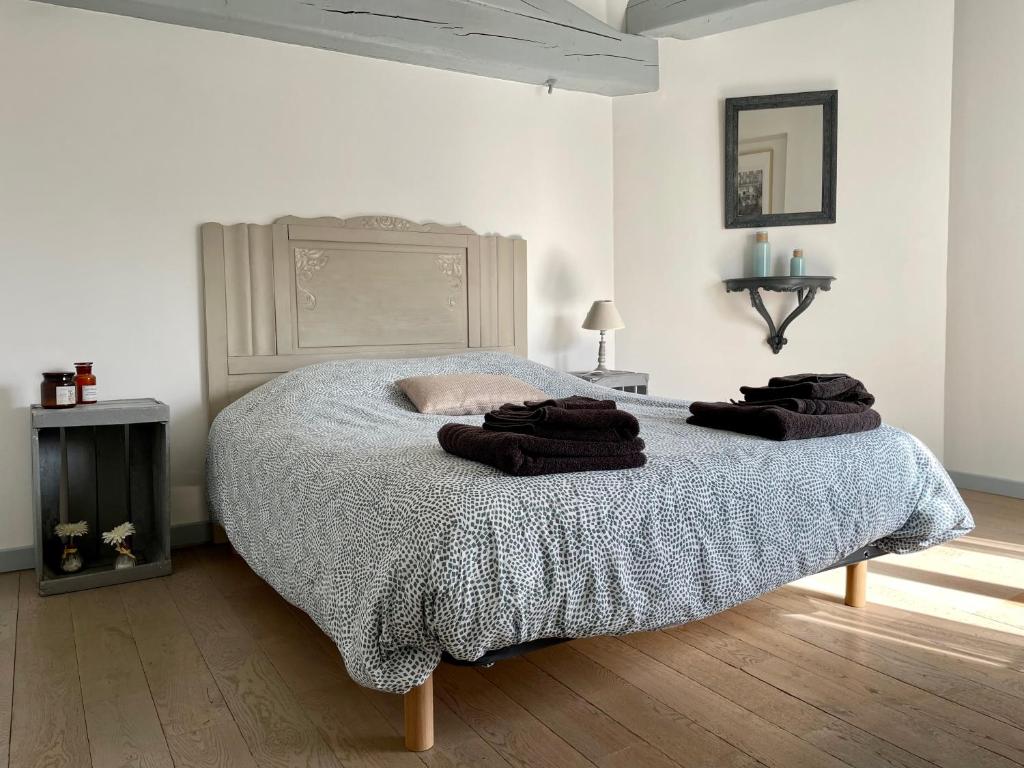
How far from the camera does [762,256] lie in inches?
159

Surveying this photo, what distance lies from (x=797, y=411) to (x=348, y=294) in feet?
6.59

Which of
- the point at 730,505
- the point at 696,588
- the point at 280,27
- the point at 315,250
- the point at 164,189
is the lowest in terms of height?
the point at 696,588

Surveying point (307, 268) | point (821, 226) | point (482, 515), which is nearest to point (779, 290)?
point (821, 226)

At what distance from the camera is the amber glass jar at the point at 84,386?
2.79 m

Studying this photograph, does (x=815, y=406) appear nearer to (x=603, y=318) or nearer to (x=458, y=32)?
(x=603, y=318)

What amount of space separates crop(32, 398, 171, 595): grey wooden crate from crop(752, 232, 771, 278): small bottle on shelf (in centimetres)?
281

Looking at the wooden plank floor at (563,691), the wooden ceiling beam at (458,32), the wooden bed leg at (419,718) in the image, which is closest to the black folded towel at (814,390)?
the wooden plank floor at (563,691)

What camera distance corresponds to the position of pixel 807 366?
13.6 feet

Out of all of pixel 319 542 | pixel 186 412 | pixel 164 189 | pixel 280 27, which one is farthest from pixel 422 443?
pixel 280 27

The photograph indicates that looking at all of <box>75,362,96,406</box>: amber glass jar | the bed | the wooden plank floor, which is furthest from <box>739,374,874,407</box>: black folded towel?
<box>75,362,96,406</box>: amber glass jar

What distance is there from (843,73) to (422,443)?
3108mm

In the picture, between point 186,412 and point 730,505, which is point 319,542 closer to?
point 730,505

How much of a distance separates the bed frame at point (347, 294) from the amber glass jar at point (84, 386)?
47cm

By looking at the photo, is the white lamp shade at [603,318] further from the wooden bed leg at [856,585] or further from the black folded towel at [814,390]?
the wooden bed leg at [856,585]
